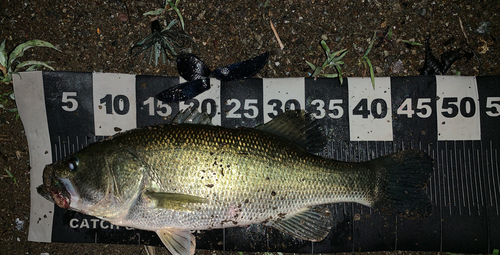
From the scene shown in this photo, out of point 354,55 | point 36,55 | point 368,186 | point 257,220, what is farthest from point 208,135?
point 36,55

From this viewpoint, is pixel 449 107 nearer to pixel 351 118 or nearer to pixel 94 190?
pixel 351 118

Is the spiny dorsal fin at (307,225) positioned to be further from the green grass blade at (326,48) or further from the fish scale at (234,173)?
the green grass blade at (326,48)

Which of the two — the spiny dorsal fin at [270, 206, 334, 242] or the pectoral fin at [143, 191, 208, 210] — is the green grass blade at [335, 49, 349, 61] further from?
the pectoral fin at [143, 191, 208, 210]

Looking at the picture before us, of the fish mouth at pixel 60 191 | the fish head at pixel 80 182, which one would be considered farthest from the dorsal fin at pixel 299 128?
the fish mouth at pixel 60 191

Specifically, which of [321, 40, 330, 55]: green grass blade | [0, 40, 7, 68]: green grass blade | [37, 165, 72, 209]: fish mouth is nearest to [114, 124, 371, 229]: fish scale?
[37, 165, 72, 209]: fish mouth

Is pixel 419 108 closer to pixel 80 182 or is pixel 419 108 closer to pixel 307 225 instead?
pixel 307 225

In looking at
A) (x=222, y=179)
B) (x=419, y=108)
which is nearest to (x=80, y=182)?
(x=222, y=179)

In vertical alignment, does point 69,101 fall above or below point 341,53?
below
